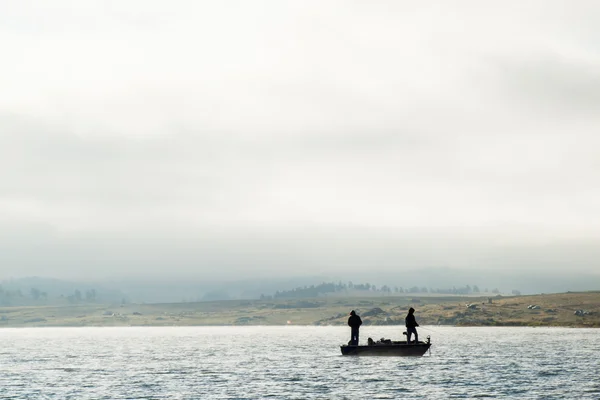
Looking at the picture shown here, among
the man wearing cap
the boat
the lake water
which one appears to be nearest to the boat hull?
the boat

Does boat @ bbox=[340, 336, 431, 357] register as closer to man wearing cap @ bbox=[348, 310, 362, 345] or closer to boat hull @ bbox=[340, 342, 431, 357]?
boat hull @ bbox=[340, 342, 431, 357]

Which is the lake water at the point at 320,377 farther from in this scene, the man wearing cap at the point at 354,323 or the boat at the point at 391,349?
the man wearing cap at the point at 354,323

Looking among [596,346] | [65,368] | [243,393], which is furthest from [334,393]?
[596,346]

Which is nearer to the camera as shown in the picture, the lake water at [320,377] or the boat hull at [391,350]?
the lake water at [320,377]

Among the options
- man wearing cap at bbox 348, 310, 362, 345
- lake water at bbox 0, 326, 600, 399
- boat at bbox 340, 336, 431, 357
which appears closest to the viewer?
lake water at bbox 0, 326, 600, 399

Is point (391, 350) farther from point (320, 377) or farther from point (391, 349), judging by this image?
point (320, 377)

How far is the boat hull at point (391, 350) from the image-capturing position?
4023 inches

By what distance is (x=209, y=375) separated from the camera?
3369 inches

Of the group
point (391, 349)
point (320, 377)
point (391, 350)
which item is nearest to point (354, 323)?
point (391, 349)

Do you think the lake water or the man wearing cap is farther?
the man wearing cap

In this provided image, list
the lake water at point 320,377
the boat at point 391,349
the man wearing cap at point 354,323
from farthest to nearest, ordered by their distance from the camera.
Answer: the man wearing cap at point 354,323 → the boat at point 391,349 → the lake water at point 320,377

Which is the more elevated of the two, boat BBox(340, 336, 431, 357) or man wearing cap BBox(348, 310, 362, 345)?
man wearing cap BBox(348, 310, 362, 345)

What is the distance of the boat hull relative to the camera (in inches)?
4023

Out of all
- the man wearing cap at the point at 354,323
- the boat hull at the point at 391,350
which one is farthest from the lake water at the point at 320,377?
the man wearing cap at the point at 354,323
